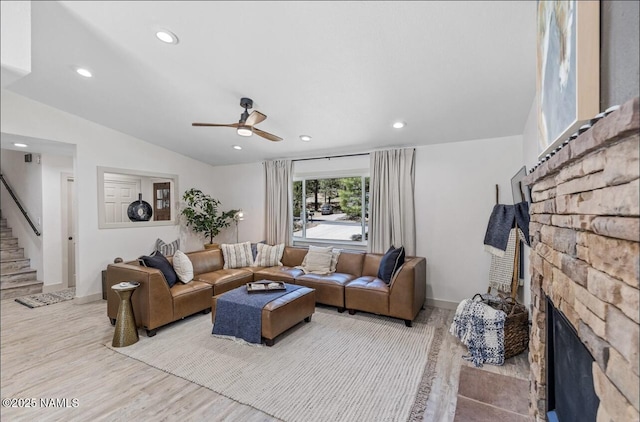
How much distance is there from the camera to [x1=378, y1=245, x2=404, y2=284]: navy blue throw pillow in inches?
143

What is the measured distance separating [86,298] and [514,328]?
18.3ft

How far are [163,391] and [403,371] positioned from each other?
6.49 feet

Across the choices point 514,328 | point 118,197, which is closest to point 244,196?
point 118,197

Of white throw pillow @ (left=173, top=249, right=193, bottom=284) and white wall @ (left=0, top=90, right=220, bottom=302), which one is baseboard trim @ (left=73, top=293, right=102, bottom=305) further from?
white throw pillow @ (left=173, top=249, right=193, bottom=284)

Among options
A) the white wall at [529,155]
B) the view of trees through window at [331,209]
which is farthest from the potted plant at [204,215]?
the white wall at [529,155]

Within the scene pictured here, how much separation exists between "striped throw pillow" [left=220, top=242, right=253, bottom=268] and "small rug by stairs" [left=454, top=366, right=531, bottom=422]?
3526 millimetres

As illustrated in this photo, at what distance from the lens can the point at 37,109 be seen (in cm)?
369

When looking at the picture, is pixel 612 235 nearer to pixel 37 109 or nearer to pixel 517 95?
pixel 517 95

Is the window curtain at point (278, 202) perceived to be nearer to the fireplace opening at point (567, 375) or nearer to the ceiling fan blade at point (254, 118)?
the ceiling fan blade at point (254, 118)

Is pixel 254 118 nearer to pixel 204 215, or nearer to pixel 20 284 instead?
pixel 204 215

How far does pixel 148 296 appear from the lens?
3.06 meters

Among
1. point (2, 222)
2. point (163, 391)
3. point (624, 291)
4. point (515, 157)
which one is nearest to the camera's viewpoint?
point (624, 291)

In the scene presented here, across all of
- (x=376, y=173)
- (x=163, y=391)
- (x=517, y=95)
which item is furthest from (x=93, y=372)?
(x=517, y=95)

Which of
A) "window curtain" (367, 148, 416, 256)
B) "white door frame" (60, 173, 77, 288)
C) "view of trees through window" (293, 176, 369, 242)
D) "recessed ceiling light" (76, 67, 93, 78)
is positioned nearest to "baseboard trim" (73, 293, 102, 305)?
"white door frame" (60, 173, 77, 288)
